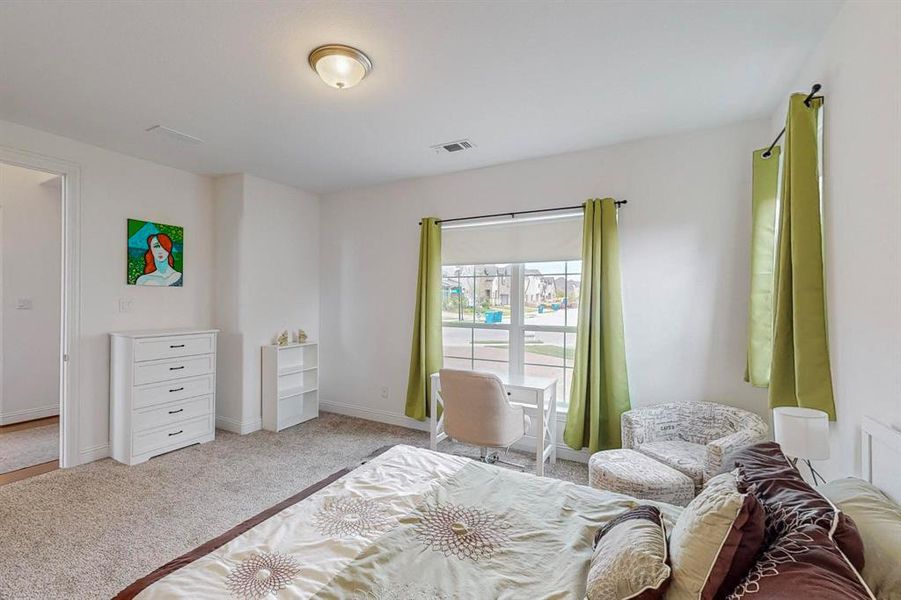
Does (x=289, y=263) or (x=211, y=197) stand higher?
(x=211, y=197)

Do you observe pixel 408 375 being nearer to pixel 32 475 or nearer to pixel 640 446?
pixel 640 446

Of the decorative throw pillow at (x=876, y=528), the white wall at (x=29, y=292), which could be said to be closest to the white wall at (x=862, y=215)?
the decorative throw pillow at (x=876, y=528)

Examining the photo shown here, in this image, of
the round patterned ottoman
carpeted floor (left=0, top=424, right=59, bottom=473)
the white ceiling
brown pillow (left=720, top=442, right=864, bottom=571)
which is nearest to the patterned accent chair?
the round patterned ottoman

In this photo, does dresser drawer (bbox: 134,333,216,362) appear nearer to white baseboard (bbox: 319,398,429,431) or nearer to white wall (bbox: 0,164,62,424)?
white baseboard (bbox: 319,398,429,431)

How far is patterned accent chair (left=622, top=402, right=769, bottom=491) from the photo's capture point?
2.46 meters

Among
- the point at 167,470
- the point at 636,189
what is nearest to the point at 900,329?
the point at 636,189

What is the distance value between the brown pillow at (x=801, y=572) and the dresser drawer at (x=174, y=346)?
4011 mm

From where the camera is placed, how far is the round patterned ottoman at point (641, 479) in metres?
2.14

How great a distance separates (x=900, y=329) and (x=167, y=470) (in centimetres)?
431

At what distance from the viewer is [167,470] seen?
3.15m

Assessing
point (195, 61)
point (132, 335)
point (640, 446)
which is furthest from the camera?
point (132, 335)

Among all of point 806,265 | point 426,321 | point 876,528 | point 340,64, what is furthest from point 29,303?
point 806,265

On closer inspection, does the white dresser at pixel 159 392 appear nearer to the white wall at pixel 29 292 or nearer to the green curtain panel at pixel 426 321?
the white wall at pixel 29 292

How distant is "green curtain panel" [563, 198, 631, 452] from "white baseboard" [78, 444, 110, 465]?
3.91 meters
